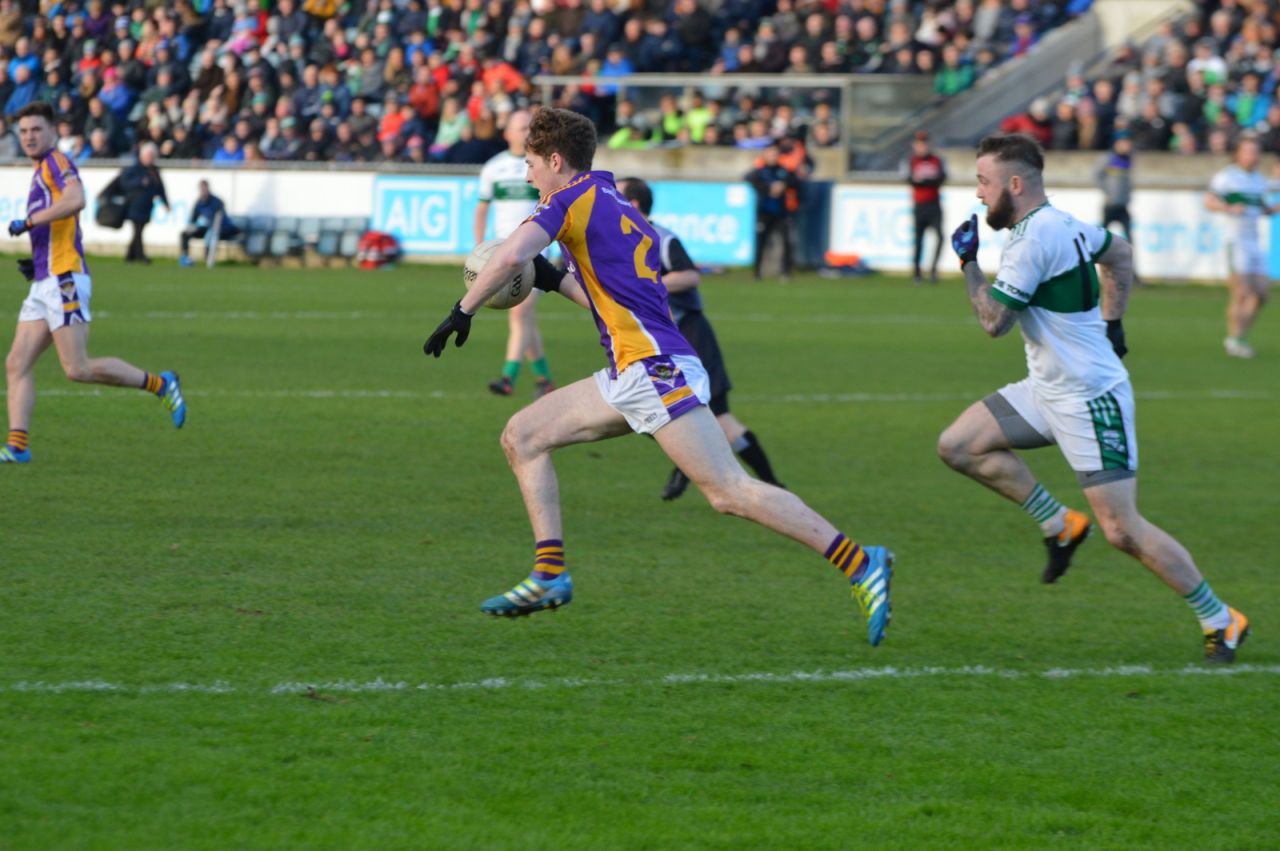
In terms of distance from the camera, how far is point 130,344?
17297 mm

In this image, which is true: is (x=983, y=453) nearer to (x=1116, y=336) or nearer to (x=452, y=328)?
(x=1116, y=336)

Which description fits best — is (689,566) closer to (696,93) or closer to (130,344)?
(130,344)

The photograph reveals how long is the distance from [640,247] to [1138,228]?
2273 cm

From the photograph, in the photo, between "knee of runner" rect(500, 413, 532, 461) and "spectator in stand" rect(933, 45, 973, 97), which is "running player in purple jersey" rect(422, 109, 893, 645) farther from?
"spectator in stand" rect(933, 45, 973, 97)

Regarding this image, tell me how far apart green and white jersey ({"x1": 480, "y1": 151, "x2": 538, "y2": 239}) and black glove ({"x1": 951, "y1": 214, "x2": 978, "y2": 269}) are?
834 centimetres

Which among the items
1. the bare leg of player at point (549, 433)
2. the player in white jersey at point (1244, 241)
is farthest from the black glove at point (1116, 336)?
the player in white jersey at point (1244, 241)

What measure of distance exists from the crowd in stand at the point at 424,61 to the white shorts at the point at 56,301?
20340 millimetres

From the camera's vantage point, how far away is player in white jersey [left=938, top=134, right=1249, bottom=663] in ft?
23.7

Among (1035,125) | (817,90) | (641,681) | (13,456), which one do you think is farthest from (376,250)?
(641,681)

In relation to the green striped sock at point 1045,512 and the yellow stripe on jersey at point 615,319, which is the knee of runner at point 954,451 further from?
the yellow stripe on jersey at point 615,319

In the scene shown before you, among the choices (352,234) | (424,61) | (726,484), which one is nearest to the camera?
(726,484)

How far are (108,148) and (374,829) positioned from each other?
32.5m

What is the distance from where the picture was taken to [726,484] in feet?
22.8

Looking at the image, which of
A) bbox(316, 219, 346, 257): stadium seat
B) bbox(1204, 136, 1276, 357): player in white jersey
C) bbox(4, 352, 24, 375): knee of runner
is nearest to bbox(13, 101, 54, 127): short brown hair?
bbox(4, 352, 24, 375): knee of runner
